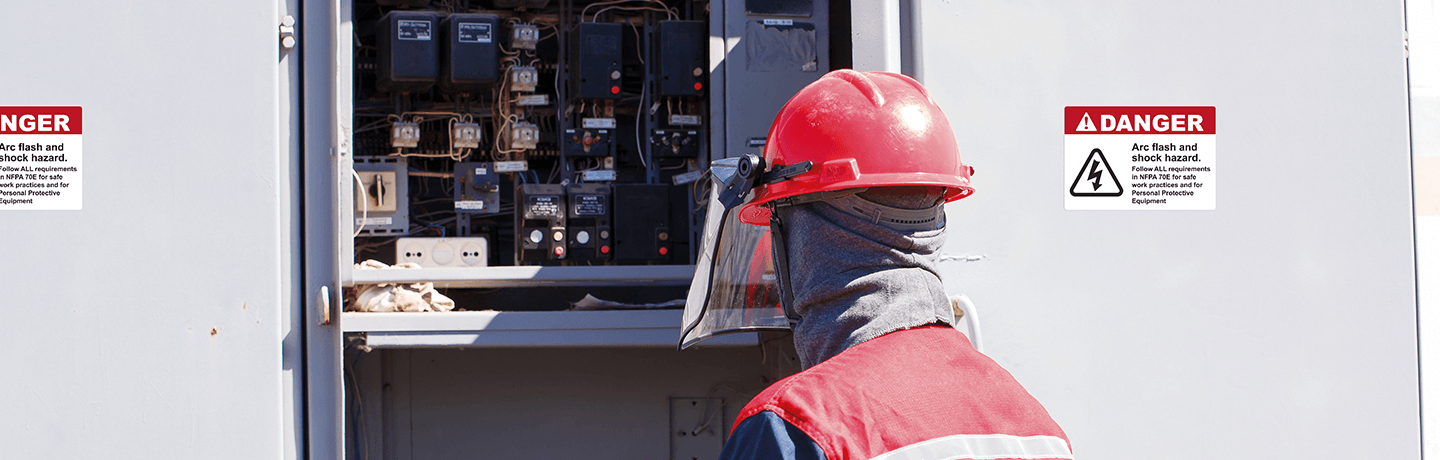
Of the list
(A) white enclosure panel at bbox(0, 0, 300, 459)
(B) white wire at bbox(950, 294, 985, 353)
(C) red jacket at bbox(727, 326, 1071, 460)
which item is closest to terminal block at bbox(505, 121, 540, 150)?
(A) white enclosure panel at bbox(0, 0, 300, 459)

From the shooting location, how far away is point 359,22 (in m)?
2.55

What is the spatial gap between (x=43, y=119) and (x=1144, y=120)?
6.76 feet

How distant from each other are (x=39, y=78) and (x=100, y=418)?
64cm

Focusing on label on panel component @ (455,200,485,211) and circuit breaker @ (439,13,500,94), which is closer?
circuit breaker @ (439,13,500,94)

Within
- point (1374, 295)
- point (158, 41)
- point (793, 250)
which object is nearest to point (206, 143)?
Result: point (158, 41)

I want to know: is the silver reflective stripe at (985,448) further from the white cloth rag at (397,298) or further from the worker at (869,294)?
the white cloth rag at (397,298)

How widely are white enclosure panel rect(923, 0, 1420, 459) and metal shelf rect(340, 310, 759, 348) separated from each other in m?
0.71

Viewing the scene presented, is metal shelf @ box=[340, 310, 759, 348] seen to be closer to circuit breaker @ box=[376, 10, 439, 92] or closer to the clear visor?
the clear visor

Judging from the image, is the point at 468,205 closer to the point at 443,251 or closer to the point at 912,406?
Answer: the point at 443,251

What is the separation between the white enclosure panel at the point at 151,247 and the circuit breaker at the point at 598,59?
0.90 meters

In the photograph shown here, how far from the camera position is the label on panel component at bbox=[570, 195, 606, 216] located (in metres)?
2.40

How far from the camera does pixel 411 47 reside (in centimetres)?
230

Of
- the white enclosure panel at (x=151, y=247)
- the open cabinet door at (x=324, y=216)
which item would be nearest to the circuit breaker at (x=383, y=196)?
the open cabinet door at (x=324, y=216)

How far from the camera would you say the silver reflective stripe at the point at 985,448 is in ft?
2.72
